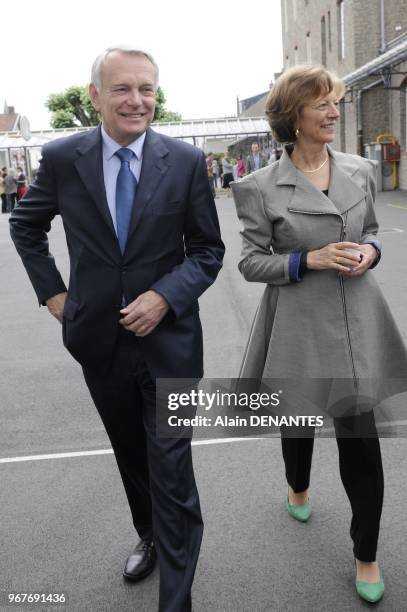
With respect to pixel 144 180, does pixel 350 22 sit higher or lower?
higher

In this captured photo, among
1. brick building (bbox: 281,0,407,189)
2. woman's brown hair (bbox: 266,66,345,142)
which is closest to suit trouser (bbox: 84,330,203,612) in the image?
woman's brown hair (bbox: 266,66,345,142)

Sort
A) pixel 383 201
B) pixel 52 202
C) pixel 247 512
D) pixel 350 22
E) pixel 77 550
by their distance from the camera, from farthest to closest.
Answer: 1. pixel 350 22
2. pixel 383 201
3. pixel 247 512
4. pixel 77 550
5. pixel 52 202

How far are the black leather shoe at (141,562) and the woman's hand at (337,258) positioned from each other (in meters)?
1.37

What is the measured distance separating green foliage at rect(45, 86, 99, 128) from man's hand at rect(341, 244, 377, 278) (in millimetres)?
85811

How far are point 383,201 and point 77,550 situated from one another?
1970 centimetres

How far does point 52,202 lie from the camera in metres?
2.72

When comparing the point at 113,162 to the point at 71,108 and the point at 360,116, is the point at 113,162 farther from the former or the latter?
the point at 71,108

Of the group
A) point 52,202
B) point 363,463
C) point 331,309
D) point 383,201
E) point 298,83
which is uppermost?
point 298,83

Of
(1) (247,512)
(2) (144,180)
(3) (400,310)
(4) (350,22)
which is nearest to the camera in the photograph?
(2) (144,180)

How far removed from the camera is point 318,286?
2.76 meters

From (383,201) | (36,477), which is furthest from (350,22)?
(36,477)

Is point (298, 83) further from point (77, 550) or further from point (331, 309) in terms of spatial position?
point (77, 550)

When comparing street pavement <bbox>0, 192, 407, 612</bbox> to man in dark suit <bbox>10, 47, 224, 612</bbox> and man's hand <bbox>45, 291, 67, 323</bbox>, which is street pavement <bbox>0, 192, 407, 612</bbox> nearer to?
man in dark suit <bbox>10, 47, 224, 612</bbox>

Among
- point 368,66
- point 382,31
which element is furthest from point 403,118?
point 382,31
